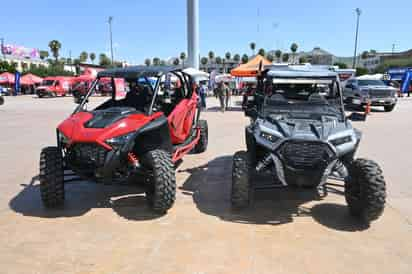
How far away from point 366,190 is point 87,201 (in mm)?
3604

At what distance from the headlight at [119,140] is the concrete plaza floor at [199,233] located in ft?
3.03

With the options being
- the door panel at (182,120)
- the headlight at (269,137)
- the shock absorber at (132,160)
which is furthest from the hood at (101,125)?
the headlight at (269,137)

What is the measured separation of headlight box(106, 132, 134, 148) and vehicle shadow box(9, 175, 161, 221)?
53cm

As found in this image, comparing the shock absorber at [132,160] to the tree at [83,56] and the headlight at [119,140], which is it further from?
the tree at [83,56]

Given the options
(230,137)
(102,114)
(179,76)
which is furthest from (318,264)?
(230,137)

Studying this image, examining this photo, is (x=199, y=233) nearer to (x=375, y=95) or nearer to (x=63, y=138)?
(x=63, y=138)

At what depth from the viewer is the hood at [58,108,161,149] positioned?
3867mm

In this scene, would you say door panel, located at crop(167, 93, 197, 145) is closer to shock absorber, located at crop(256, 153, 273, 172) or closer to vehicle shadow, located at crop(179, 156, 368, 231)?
vehicle shadow, located at crop(179, 156, 368, 231)

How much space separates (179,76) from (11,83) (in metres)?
42.8

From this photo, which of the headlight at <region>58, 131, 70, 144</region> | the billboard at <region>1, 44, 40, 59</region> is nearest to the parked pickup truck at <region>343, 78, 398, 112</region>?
the headlight at <region>58, 131, 70, 144</region>

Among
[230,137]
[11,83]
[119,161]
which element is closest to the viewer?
[119,161]

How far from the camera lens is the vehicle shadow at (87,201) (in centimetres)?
422

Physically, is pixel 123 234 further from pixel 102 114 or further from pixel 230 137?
pixel 230 137

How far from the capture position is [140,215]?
13.7ft
